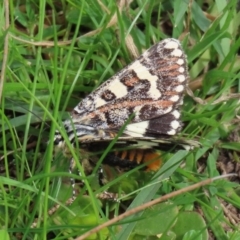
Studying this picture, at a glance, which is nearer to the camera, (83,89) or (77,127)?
(77,127)

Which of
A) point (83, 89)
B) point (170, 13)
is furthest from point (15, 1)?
point (170, 13)

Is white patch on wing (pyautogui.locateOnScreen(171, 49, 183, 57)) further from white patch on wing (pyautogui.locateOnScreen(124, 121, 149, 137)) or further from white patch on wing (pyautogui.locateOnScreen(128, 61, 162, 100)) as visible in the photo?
white patch on wing (pyautogui.locateOnScreen(124, 121, 149, 137))

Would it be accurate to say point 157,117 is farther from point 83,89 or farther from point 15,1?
point 15,1

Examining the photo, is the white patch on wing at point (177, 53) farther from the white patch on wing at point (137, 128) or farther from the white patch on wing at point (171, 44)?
the white patch on wing at point (137, 128)

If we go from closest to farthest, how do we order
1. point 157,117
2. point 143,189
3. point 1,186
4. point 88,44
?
point 1,186 < point 143,189 < point 157,117 < point 88,44

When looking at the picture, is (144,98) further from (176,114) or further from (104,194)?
(104,194)

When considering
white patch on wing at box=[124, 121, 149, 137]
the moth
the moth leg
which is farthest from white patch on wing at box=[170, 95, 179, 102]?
the moth leg

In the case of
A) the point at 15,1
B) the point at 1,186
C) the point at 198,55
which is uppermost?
the point at 15,1

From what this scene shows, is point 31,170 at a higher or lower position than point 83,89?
lower
